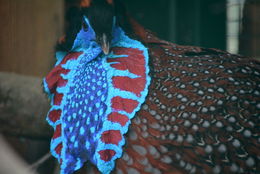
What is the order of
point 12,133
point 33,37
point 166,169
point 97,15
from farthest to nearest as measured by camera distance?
point 33,37
point 12,133
point 97,15
point 166,169

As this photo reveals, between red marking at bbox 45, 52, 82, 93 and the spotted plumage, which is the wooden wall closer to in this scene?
red marking at bbox 45, 52, 82, 93

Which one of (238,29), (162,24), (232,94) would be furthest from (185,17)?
(232,94)

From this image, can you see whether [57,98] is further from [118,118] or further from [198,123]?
[198,123]

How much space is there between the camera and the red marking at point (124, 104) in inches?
44.6

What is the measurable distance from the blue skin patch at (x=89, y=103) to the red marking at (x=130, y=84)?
13 mm

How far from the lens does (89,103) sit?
1.17 metres

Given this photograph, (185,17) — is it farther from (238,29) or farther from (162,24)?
(238,29)

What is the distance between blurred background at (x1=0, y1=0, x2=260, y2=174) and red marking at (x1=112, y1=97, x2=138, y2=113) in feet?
2.32

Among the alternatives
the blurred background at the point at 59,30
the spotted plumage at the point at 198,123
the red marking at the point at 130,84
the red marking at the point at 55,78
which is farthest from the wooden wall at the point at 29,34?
the spotted plumage at the point at 198,123

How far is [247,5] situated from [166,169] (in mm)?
1250

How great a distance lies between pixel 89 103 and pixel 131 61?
0.21 meters

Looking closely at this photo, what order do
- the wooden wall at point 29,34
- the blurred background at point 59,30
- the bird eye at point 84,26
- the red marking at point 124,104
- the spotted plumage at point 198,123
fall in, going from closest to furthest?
the spotted plumage at point 198,123, the red marking at point 124,104, the bird eye at point 84,26, the blurred background at point 59,30, the wooden wall at point 29,34

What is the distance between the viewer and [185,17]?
6.27 ft

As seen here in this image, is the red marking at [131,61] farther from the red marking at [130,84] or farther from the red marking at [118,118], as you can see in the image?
the red marking at [118,118]
